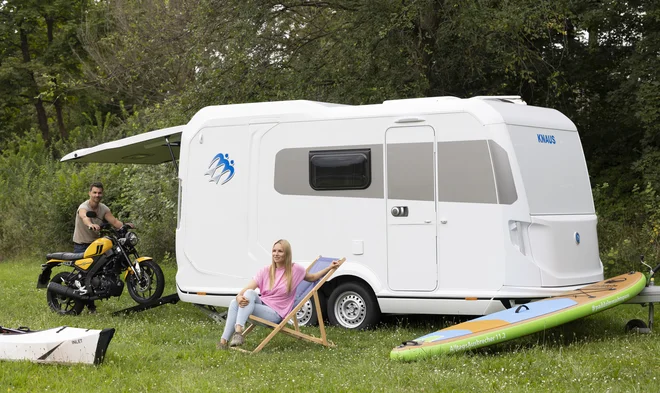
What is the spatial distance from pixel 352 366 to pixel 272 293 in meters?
1.62

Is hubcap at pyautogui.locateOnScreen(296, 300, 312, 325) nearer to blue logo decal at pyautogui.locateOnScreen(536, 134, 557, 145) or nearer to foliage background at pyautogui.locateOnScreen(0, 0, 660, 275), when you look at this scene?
blue logo decal at pyautogui.locateOnScreen(536, 134, 557, 145)

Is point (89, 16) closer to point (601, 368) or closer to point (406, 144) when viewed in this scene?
point (406, 144)

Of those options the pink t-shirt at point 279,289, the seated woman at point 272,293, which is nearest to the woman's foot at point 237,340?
the seated woman at point 272,293

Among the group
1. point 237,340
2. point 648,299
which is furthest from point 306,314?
point 648,299

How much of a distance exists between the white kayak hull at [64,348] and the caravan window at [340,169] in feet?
10.9

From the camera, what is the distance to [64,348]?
7.63 metres

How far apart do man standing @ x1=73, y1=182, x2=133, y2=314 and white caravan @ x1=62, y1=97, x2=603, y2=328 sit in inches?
50.2

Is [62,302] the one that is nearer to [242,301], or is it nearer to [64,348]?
[242,301]

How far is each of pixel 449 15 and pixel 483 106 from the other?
5.83 m

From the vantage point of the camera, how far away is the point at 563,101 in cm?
1730

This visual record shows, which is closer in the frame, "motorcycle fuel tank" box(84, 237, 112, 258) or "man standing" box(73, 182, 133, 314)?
"motorcycle fuel tank" box(84, 237, 112, 258)

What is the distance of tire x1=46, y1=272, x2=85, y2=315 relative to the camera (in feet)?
37.8

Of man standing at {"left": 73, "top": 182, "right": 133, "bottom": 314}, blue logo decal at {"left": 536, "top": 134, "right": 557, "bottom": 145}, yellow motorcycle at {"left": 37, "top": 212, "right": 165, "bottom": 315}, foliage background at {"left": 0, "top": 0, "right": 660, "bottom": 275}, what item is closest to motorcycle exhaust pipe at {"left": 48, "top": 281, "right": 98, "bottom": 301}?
yellow motorcycle at {"left": 37, "top": 212, "right": 165, "bottom": 315}

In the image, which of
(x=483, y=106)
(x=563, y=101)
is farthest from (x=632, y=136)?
(x=483, y=106)
